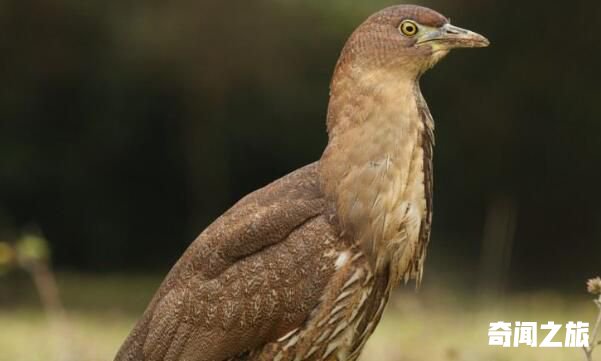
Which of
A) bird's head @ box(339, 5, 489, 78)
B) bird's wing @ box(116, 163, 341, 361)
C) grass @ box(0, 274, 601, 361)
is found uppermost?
bird's head @ box(339, 5, 489, 78)

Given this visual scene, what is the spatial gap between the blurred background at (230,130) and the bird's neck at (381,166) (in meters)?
5.62

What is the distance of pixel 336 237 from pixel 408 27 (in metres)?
0.68

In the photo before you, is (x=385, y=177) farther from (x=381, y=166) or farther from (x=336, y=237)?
(x=336, y=237)

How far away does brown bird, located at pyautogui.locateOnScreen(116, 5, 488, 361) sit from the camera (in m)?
3.58

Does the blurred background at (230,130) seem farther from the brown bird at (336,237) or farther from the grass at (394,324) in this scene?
the brown bird at (336,237)

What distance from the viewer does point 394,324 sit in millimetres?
7094

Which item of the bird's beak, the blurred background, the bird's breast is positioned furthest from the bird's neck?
the blurred background

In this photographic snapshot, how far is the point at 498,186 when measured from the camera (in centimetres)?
1086

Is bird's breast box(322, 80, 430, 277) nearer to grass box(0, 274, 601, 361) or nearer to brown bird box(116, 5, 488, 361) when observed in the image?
brown bird box(116, 5, 488, 361)

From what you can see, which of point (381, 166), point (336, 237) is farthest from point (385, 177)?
point (336, 237)

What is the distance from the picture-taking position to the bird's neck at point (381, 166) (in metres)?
3.64

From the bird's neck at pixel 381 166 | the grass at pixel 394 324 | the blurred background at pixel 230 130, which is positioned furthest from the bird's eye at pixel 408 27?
the blurred background at pixel 230 130

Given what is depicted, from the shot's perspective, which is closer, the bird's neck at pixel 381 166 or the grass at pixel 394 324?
the bird's neck at pixel 381 166

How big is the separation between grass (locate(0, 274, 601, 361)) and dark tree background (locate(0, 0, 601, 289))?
3.14 feet
